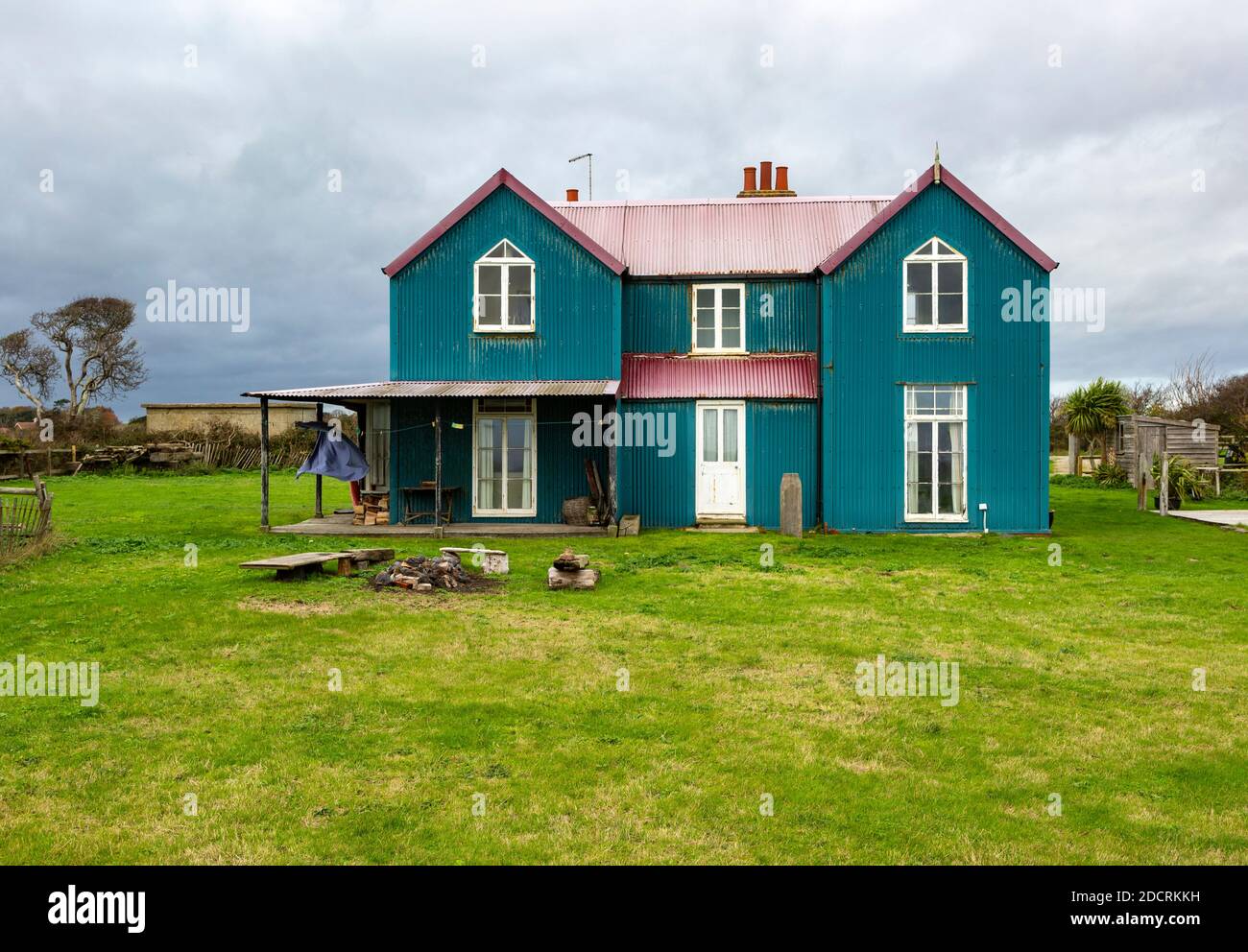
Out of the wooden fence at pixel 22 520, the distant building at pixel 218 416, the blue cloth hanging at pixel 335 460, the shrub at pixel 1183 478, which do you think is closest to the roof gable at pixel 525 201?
the blue cloth hanging at pixel 335 460

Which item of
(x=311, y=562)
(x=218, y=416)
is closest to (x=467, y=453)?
(x=311, y=562)

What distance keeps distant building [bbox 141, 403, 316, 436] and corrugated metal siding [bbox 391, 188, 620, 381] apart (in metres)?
31.0

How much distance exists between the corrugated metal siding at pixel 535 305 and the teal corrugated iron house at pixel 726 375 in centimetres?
4

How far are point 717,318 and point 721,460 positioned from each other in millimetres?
3641

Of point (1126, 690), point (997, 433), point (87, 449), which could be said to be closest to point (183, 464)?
point (87, 449)

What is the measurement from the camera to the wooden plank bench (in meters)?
14.0

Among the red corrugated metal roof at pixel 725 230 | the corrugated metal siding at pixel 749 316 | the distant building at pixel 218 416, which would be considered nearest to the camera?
the corrugated metal siding at pixel 749 316

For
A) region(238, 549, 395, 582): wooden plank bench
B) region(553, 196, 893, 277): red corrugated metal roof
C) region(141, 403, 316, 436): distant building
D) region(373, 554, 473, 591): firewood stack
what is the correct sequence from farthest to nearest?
region(141, 403, 316, 436): distant building, region(553, 196, 893, 277): red corrugated metal roof, region(238, 549, 395, 582): wooden plank bench, region(373, 554, 473, 591): firewood stack

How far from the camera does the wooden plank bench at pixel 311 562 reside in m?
14.0

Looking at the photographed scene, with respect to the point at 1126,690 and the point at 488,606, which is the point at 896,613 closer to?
the point at 1126,690

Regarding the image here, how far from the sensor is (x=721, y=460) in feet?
72.4

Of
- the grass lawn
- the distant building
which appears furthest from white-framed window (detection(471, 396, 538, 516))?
the distant building

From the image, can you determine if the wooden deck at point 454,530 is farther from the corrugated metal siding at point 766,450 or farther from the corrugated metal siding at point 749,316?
the corrugated metal siding at point 749,316

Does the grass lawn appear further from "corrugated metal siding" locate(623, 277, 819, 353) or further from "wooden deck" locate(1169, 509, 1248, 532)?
"corrugated metal siding" locate(623, 277, 819, 353)
